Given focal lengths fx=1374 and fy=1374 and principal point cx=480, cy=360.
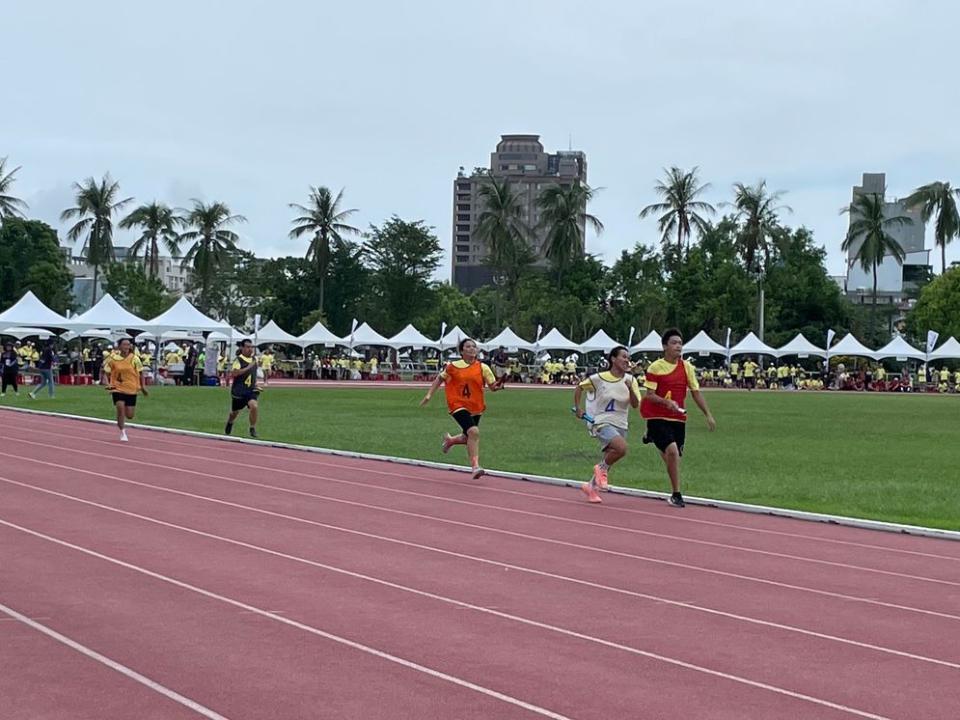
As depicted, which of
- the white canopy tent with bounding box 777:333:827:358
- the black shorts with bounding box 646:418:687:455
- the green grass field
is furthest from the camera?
the white canopy tent with bounding box 777:333:827:358

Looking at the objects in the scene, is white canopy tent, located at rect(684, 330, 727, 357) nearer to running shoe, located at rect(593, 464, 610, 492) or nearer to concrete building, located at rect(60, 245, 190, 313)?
concrete building, located at rect(60, 245, 190, 313)

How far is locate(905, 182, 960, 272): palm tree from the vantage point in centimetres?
8794

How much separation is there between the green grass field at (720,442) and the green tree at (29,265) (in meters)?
51.1

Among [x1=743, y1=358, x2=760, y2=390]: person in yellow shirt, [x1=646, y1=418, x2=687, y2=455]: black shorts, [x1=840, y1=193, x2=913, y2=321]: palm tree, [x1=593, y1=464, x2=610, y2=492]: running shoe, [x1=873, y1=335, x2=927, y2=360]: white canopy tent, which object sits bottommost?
[x1=593, y1=464, x2=610, y2=492]: running shoe

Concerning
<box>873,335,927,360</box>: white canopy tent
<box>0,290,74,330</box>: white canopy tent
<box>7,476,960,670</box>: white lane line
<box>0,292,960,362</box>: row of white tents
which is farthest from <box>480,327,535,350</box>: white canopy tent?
<box>7,476,960,670</box>: white lane line

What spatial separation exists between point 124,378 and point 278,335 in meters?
41.6

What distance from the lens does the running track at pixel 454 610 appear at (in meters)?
6.02

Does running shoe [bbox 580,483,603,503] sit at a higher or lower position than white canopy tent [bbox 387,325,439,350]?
lower

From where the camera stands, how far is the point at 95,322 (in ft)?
156

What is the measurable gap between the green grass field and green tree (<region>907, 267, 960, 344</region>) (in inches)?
1763

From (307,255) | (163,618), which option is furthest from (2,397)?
(307,255)

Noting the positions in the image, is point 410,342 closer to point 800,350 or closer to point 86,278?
point 800,350

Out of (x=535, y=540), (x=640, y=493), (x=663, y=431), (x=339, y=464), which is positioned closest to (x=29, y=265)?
(x=339, y=464)

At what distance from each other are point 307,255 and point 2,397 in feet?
191
